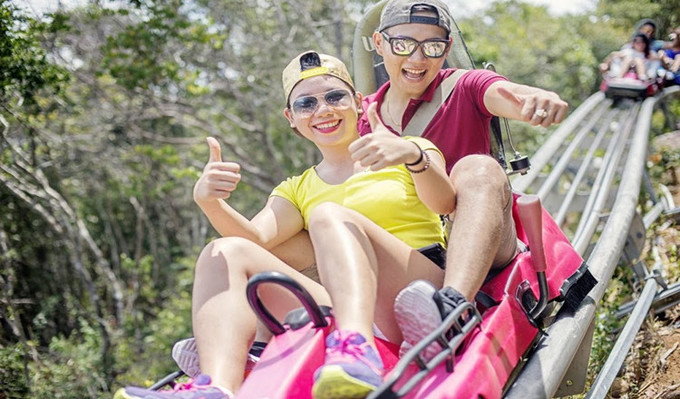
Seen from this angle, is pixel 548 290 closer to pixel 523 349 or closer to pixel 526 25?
pixel 523 349

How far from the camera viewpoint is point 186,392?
1.74 m

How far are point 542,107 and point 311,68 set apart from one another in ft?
2.61

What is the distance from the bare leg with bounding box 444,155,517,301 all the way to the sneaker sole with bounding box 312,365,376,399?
1.59ft

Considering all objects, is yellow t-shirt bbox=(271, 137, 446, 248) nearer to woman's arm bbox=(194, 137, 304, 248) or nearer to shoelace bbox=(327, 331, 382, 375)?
woman's arm bbox=(194, 137, 304, 248)

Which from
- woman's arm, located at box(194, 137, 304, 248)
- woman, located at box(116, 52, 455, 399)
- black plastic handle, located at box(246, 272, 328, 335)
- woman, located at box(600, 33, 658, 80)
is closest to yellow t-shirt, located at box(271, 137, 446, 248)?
woman, located at box(116, 52, 455, 399)

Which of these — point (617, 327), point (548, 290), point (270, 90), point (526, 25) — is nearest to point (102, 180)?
point (270, 90)

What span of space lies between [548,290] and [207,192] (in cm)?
119

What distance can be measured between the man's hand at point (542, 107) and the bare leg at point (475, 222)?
8.3 inches

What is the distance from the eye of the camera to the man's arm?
2012 millimetres

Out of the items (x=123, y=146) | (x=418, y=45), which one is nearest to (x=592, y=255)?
(x=418, y=45)

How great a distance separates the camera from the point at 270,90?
33.2 feet

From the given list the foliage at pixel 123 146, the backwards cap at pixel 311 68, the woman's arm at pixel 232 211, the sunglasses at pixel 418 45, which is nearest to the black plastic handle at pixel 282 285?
the woman's arm at pixel 232 211

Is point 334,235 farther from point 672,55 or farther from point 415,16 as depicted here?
point 672,55

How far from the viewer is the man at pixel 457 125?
188 centimetres
